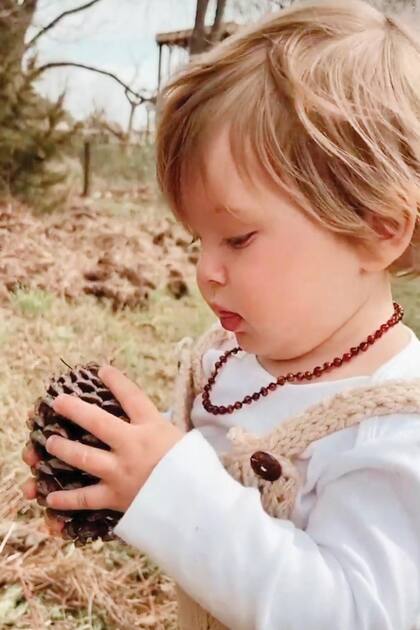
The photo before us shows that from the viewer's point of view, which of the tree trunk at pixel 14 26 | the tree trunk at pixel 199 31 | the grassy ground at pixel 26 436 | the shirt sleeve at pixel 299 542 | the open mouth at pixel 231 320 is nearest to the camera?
the shirt sleeve at pixel 299 542

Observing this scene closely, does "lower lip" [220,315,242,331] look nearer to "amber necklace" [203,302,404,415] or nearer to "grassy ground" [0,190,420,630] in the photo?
"amber necklace" [203,302,404,415]

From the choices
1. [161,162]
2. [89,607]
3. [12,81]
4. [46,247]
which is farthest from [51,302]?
[161,162]

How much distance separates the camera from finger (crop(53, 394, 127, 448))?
667mm

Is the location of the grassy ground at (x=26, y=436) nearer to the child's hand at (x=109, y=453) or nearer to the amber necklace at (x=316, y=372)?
the amber necklace at (x=316, y=372)

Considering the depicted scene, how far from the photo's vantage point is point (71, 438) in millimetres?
688

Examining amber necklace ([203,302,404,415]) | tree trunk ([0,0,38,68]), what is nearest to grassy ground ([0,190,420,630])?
tree trunk ([0,0,38,68])

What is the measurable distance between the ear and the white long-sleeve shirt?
5.2 inches

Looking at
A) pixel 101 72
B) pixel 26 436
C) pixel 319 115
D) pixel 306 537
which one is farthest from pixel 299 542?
pixel 101 72

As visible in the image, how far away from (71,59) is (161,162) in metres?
1.03

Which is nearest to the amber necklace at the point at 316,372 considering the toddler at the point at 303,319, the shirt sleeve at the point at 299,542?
the toddler at the point at 303,319

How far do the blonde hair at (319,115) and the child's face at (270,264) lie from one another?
0.01 meters

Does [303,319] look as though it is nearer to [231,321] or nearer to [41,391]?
[231,321]

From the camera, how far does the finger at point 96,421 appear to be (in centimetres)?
67

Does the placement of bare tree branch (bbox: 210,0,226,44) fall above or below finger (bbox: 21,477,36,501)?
above
